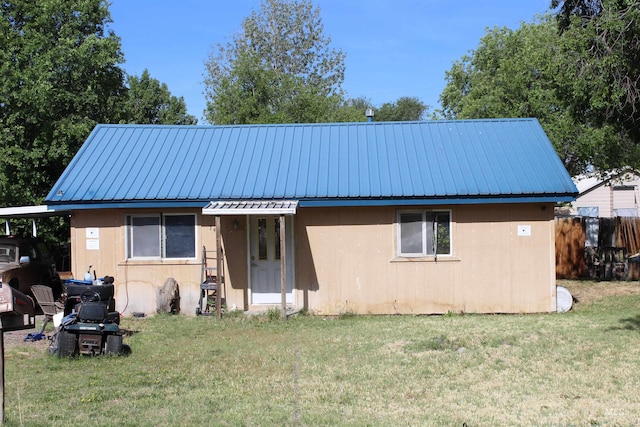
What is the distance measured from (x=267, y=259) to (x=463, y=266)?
416 centimetres

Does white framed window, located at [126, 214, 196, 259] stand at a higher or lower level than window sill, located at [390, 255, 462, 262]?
higher

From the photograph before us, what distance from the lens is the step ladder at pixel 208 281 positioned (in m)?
14.1

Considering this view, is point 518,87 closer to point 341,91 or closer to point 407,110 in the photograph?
point 341,91

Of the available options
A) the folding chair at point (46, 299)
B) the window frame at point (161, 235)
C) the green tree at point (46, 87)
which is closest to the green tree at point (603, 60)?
the window frame at point (161, 235)

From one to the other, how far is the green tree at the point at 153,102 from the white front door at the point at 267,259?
2387cm

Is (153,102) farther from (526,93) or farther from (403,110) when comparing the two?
(403,110)

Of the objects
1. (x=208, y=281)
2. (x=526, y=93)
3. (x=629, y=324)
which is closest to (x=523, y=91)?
(x=526, y=93)

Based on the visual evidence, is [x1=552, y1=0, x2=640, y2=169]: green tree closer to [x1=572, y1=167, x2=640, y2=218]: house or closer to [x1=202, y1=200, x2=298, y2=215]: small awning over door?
[x1=202, y1=200, x2=298, y2=215]: small awning over door

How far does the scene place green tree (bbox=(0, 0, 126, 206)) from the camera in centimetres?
2172

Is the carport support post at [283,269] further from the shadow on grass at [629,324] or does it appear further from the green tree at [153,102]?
the green tree at [153,102]

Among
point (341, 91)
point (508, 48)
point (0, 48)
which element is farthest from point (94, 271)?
point (341, 91)

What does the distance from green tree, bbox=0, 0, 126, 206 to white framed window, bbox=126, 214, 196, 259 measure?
905cm

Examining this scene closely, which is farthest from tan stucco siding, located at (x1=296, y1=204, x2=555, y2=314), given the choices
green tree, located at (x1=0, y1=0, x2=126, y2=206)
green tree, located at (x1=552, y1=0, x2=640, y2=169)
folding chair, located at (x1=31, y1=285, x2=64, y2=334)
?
green tree, located at (x1=0, y1=0, x2=126, y2=206)

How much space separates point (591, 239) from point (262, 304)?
530 inches
